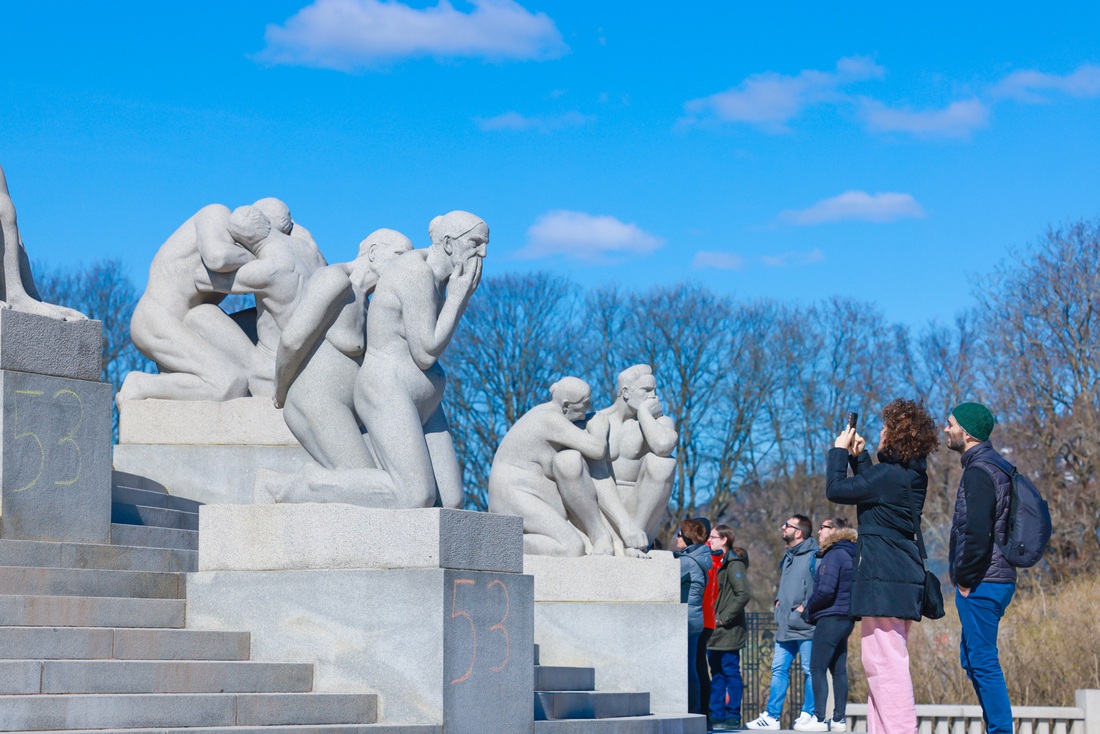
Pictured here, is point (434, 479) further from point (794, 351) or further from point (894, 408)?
point (794, 351)

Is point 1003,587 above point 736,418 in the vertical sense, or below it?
below

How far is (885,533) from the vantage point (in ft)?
24.2

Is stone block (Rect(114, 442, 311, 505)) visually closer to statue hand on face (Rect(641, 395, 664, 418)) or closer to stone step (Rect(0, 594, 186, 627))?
statue hand on face (Rect(641, 395, 664, 418))

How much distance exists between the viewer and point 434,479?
797 centimetres

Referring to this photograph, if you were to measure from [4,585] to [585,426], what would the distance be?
5287 millimetres

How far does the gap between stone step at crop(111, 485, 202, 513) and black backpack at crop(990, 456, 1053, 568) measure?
5.63m

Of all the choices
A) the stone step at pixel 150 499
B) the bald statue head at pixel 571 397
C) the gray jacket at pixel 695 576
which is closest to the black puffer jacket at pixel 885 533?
the bald statue head at pixel 571 397

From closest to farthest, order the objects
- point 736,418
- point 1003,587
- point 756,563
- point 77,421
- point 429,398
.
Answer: point 1003,587 → point 429,398 → point 77,421 → point 736,418 → point 756,563

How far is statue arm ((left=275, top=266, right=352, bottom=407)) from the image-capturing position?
8109mm

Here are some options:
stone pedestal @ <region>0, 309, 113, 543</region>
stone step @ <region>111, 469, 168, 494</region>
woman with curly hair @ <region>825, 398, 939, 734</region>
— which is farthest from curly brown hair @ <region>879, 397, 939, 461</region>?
stone step @ <region>111, 469, 168, 494</region>

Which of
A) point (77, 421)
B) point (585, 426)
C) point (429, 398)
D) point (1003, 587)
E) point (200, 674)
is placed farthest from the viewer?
point (585, 426)

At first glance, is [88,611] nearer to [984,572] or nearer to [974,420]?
[984,572]

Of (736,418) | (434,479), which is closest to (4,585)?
(434,479)

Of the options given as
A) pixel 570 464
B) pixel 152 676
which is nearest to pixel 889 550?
pixel 152 676
